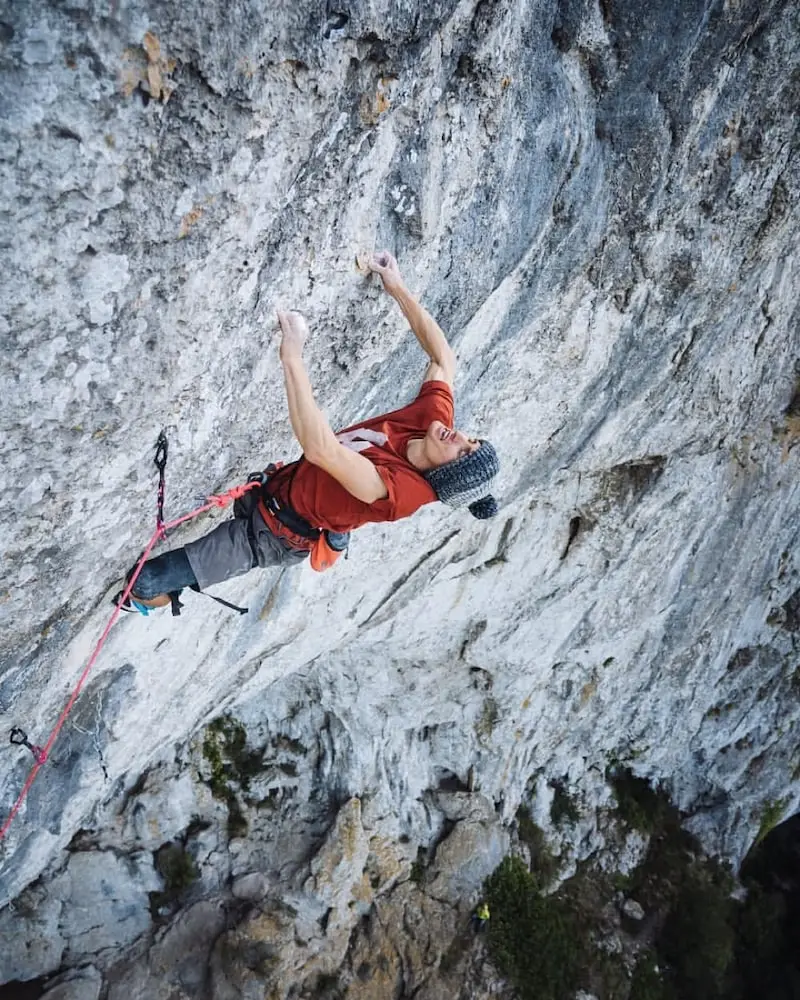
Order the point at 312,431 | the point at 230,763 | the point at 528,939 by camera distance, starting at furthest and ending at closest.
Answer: the point at 528,939 < the point at 230,763 < the point at 312,431

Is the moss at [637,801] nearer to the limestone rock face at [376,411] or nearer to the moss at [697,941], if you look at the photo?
the limestone rock face at [376,411]

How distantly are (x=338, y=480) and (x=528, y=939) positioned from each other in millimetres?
10543

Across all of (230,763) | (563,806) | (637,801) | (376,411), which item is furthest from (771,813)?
(376,411)

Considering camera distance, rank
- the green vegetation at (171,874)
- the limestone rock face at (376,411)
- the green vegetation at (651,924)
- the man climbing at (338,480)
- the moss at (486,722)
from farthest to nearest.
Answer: the green vegetation at (651,924) < the moss at (486,722) < the green vegetation at (171,874) < the man climbing at (338,480) < the limestone rock face at (376,411)

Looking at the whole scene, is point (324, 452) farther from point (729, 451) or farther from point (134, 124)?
point (729, 451)

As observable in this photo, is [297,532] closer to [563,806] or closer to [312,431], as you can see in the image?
[312,431]

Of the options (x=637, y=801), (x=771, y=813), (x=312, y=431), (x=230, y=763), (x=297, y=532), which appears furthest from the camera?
(x=771, y=813)

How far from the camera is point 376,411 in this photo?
4.97 metres

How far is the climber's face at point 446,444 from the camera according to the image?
3.30 meters

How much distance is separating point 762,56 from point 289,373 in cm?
404

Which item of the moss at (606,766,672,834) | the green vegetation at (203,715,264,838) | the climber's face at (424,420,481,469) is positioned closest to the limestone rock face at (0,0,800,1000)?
the green vegetation at (203,715,264,838)

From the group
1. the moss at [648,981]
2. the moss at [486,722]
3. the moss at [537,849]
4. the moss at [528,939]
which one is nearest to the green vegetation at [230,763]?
the moss at [486,722]

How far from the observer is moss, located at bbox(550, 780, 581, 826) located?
41.5 ft

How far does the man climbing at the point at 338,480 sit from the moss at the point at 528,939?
9.15 metres
